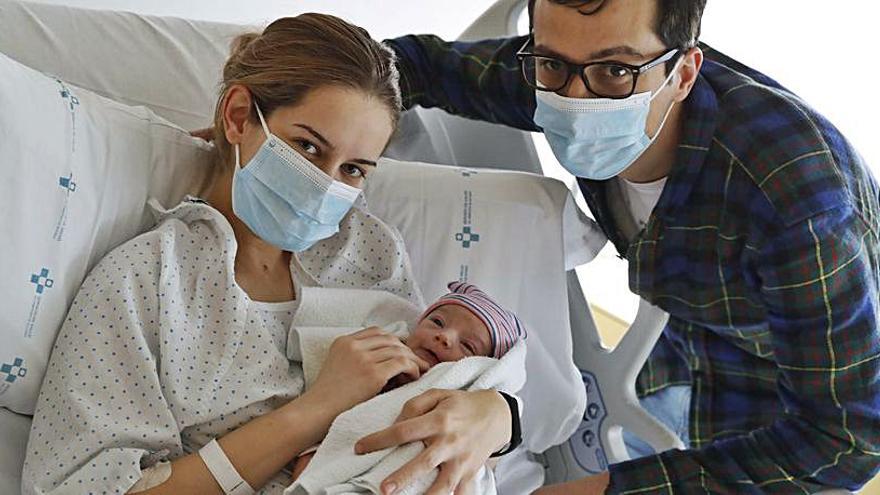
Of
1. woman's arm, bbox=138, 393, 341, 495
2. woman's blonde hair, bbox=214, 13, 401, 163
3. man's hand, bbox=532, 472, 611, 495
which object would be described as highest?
woman's blonde hair, bbox=214, 13, 401, 163

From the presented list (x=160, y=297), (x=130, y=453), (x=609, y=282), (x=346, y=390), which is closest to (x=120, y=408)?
(x=130, y=453)

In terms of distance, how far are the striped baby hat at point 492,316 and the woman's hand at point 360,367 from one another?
0.12 metres

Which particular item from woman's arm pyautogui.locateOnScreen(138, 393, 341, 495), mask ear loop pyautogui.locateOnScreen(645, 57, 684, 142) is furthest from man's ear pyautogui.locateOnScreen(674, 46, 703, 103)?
woman's arm pyautogui.locateOnScreen(138, 393, 341, 495)

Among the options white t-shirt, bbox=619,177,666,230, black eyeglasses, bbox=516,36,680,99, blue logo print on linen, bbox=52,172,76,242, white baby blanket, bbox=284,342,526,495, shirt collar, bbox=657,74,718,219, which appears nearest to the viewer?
white baby blanket, bbox=284,342,526,495

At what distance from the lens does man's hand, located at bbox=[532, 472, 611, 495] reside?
1.91 m

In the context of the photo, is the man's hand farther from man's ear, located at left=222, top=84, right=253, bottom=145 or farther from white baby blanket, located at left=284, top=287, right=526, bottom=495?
man's ear, located at left=222, top=84, right=253, bottom=145

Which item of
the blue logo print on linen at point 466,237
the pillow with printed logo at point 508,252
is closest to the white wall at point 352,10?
the pillow with printed logo at point 508,252

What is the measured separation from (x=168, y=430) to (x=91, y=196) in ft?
1.32

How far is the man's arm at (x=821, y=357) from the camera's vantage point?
66.1 inches

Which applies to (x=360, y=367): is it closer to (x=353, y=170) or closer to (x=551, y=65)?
(x=353, y=170)

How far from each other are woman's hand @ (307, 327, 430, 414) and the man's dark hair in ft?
1.99

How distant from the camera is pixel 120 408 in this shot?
1.53 meters

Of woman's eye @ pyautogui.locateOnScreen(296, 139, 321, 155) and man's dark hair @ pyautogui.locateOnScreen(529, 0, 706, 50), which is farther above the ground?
man's dark hair @ pyautogui.locateOnScreen(529, 0, 706, 50)

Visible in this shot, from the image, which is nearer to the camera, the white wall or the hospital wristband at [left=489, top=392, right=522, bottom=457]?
the hospital wristband at [left=489, top=392, right=522, bottom=457]
